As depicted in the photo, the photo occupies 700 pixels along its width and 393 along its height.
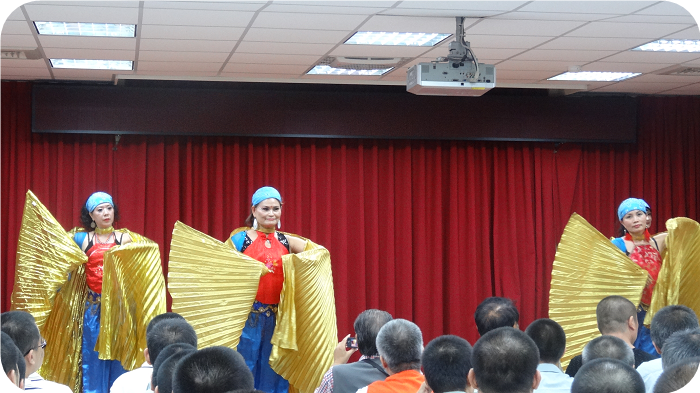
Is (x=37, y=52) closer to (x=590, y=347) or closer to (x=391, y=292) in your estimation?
(x=391, y=292)

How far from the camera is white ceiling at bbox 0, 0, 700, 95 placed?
4301mm

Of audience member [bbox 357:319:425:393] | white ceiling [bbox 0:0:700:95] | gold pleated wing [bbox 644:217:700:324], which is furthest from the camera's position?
gold pleated wing [bbox 644:217:700:324]

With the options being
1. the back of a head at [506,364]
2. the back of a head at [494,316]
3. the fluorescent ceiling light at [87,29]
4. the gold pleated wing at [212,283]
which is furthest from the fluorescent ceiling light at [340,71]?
the back of a head at [506,364]

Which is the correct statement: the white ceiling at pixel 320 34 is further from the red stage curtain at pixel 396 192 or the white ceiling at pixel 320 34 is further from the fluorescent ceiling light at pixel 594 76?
the red stage curtain at pixel 396 192

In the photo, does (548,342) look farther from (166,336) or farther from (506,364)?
(166,336)

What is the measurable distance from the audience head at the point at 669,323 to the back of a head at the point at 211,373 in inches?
77.3

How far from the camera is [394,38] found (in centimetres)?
510

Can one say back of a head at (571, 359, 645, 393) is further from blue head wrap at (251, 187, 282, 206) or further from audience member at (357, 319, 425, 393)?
blue head wrap at (251, 187, 282, 206)

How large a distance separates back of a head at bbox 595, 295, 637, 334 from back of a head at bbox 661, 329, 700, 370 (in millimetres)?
1096

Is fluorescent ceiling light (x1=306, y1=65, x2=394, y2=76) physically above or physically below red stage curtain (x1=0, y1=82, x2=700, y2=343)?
above

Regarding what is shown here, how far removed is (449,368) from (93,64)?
436cm

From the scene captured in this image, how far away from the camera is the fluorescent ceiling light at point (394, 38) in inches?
197

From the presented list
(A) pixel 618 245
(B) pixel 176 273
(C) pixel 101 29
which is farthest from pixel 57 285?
(A) pixel 618 245

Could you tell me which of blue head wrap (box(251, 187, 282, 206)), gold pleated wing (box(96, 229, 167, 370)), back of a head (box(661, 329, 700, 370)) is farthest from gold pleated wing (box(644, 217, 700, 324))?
gold pleated wing (box(96, 229, 167, 370))
